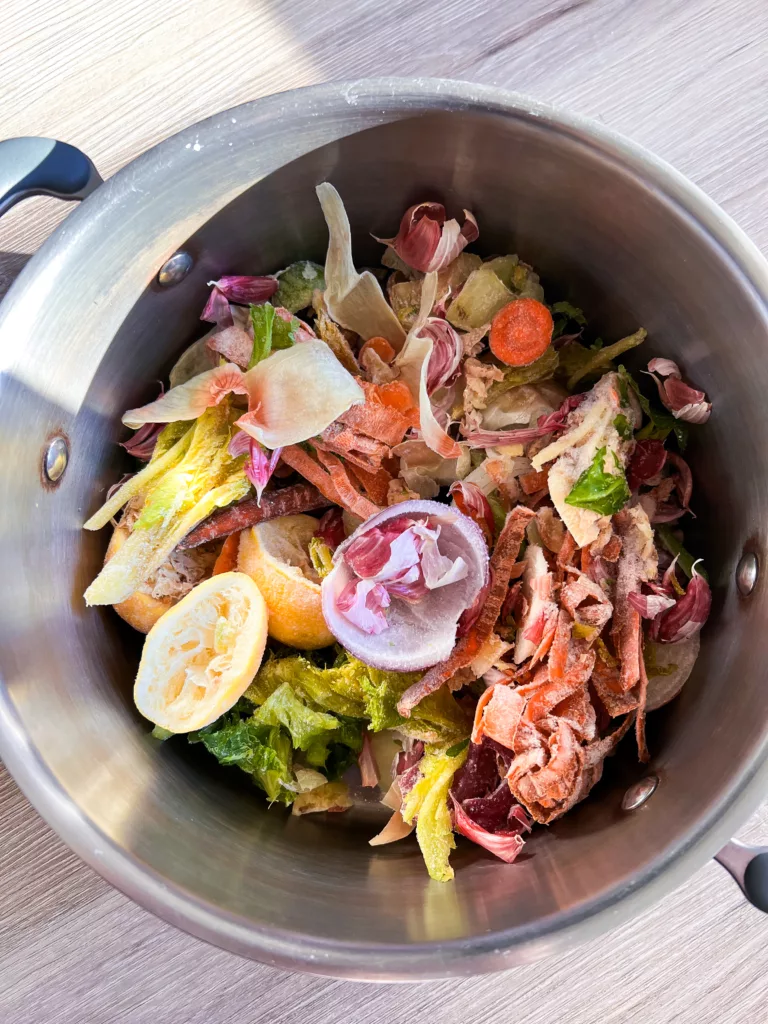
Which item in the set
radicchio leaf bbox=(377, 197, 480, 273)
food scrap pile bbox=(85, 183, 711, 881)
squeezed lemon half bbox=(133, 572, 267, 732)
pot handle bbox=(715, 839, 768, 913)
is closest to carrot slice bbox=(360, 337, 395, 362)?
food scrap pile bbox=(85, 183, 711, 881)

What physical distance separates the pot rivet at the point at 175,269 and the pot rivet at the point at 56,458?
0.22 metres

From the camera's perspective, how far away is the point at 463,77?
3.45ft

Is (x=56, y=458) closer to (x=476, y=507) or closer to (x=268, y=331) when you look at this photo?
(x=268, y=331)

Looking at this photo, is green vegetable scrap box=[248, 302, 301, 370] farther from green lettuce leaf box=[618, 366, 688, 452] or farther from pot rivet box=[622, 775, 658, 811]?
pot rivet box=[622, 775, 658, 811]

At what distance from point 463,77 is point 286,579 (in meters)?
0.73

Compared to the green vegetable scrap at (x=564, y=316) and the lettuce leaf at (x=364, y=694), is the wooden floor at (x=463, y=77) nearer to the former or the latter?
the green vegetable scrap at (x=564, y=316)

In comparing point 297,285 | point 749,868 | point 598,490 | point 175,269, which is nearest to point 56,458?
point 175,269

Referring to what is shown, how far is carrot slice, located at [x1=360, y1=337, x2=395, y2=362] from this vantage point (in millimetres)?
1003

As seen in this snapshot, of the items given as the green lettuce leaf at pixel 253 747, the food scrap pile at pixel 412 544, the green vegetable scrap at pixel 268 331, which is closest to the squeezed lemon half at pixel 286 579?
the food scrap pile at pixel 412 544

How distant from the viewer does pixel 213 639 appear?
0.90 meters

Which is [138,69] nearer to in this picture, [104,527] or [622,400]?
[104,527]

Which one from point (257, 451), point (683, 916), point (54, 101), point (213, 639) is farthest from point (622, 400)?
point (54, 101)

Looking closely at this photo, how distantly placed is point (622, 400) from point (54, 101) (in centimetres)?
86

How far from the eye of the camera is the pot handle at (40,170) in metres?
0.78
